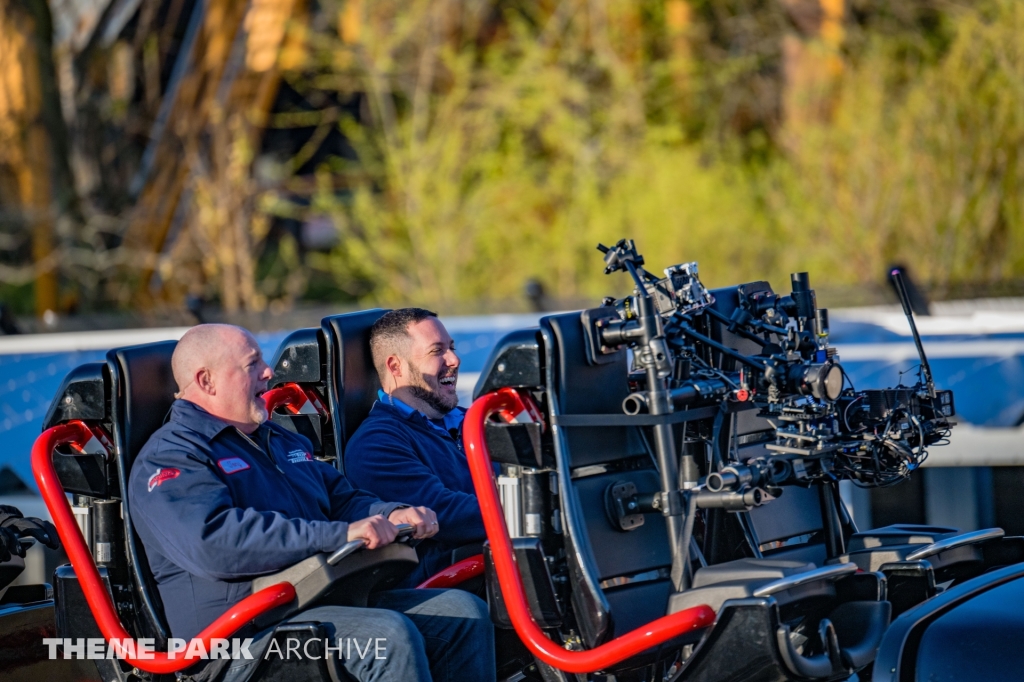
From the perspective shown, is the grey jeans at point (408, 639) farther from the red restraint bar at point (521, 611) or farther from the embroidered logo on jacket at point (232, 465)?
the embroidered logo on jacket at point (232, 465)

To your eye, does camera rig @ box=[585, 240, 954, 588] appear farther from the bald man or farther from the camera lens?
the bald man

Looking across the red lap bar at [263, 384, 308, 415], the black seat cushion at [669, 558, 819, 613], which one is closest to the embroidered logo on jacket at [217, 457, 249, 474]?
the red lap bar at [263, 384, 308, 415]

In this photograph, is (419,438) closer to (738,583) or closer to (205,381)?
(205,381)

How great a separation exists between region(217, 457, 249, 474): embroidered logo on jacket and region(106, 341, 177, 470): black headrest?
0.93 ft

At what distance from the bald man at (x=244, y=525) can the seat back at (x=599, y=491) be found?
0.56 m

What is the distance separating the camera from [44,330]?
11.3 metres

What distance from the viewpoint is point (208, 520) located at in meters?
3.74

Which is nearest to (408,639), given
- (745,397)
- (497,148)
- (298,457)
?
(298,457)

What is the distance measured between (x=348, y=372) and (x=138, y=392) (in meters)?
0.86

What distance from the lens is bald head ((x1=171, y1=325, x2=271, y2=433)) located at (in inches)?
157

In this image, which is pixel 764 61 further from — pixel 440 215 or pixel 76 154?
pixel 76 154

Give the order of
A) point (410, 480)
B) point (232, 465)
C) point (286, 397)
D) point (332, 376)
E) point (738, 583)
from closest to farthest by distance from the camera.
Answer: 1. point (738, 583)
2. point (232, 465)
3. point (410, 480)
4. point (332, 376)
5. point (286, 397)

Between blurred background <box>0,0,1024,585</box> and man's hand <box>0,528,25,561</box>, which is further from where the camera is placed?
blurred background <box>0,0,1024,585</box>

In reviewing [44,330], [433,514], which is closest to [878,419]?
[433,514]
